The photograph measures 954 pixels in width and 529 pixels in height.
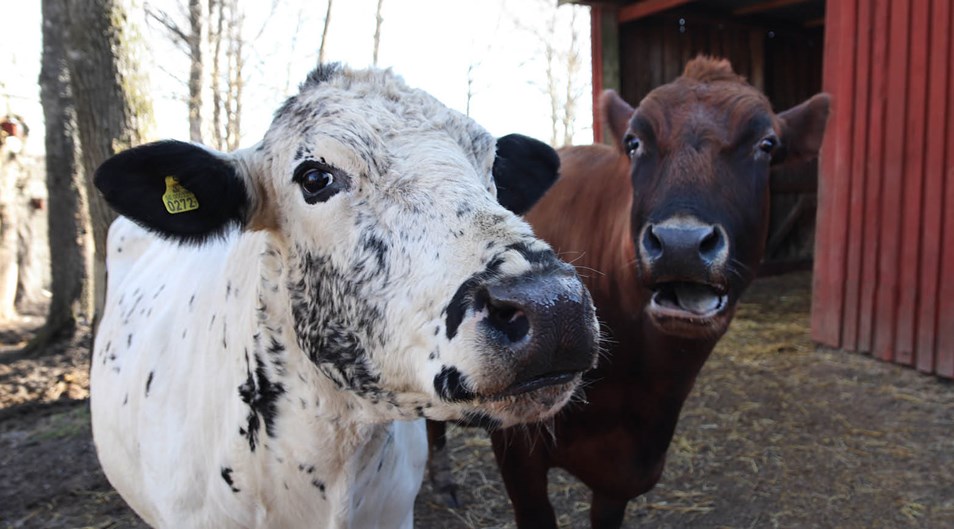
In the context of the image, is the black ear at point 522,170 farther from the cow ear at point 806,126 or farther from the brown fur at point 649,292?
the cow ear at point 806,126

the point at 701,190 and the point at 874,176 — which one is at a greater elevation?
the point at 701,190

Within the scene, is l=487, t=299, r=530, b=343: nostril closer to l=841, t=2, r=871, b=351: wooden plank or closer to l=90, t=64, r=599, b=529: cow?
l=90, t=64, r=599, b=529: cow

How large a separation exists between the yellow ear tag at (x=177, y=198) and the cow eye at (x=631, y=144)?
2.03m

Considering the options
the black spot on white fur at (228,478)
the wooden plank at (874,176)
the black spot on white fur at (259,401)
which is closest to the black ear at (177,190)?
the black spot on white fur at (259,401)

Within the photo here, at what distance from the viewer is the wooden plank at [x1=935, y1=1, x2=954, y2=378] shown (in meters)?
5.58

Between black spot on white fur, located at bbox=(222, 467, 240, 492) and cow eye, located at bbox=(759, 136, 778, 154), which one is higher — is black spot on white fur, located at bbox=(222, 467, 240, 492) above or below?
below

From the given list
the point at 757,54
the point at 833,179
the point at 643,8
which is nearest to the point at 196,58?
the point at 643,8

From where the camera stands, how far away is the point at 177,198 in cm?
181

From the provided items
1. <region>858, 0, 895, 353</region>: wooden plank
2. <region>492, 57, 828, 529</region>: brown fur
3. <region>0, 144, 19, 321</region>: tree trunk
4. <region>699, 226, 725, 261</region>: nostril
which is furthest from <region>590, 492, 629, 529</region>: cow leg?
<region>0, 144, 19, 321</region>: tree trunk

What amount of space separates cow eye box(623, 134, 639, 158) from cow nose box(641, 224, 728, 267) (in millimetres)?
693

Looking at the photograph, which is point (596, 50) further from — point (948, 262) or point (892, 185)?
point (948, 262)

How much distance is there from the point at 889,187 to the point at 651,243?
4.69 metres

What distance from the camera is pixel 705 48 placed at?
1020cm

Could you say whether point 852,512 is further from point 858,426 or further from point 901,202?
point 901,202
